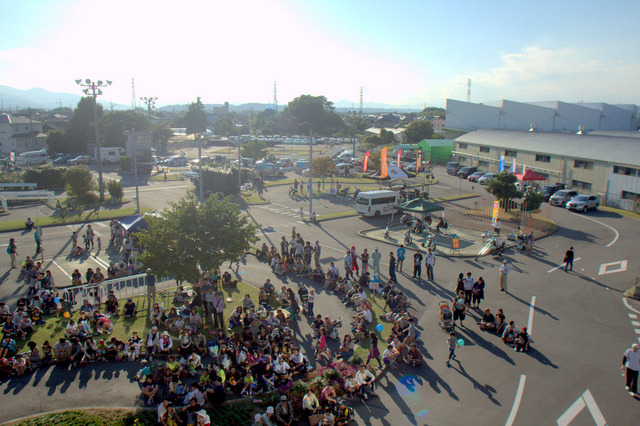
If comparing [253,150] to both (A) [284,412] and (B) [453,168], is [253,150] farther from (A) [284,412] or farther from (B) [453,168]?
(A) [284,412]

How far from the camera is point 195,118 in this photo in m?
104

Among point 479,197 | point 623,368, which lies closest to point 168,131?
point 479,197

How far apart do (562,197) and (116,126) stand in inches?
2517

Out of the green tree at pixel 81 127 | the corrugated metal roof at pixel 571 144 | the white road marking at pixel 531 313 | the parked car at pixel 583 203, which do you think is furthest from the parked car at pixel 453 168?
the green tree at pixel 81 127

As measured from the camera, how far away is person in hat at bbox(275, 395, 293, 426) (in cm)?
977

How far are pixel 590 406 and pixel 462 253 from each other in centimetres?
1314

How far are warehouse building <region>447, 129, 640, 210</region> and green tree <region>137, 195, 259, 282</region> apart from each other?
1382 inches

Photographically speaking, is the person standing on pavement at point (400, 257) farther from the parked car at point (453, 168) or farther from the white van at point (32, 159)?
the white van at point (32, 159)

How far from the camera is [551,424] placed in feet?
32.9

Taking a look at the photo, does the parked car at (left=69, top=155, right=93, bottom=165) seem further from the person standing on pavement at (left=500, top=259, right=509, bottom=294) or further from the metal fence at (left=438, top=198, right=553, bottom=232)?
the person standing on pavement at (left=500, top=259, right=509, bottom=294)

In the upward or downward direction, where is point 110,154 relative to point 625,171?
downward

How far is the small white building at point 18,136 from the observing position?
243 ft

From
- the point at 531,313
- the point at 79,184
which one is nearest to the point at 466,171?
the point at 531,313

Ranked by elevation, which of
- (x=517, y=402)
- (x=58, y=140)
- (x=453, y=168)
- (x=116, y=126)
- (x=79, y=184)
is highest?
(x=116, y=126)
